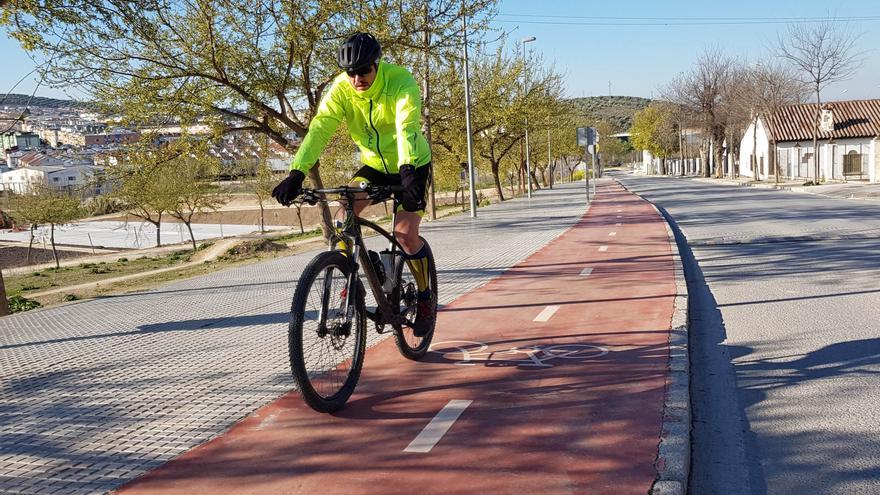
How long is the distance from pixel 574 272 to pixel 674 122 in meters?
72.1

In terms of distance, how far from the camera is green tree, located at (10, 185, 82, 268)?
47406 millimetres

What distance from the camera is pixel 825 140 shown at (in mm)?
53219

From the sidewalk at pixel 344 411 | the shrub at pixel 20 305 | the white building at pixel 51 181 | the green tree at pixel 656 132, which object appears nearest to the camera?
the sidewalk at pixel 344 411

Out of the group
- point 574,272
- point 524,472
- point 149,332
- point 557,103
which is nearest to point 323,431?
point 524,472

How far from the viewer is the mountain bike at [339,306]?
3.80 metres

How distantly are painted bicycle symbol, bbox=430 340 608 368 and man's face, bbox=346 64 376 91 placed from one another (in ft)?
6.71

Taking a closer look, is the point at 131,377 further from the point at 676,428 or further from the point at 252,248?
the point at 252,248

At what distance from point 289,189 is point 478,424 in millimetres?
1601

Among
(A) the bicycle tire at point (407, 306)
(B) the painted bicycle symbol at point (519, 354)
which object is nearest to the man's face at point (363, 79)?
(A) the bicycle tire at point (407, 306)

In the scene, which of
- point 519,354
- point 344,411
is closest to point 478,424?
point 344,411

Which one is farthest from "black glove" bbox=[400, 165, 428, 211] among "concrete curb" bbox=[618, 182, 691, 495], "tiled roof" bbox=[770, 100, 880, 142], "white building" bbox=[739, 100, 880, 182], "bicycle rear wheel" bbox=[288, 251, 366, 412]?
"tiled roof" bbox=[770, 100, 880, 142]

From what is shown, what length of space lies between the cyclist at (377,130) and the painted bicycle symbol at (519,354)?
836 millimetres

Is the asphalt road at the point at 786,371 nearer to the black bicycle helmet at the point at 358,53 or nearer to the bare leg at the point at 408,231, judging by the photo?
the bare leg at the point at 408,231

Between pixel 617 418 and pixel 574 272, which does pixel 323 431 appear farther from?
pixel 574 272
